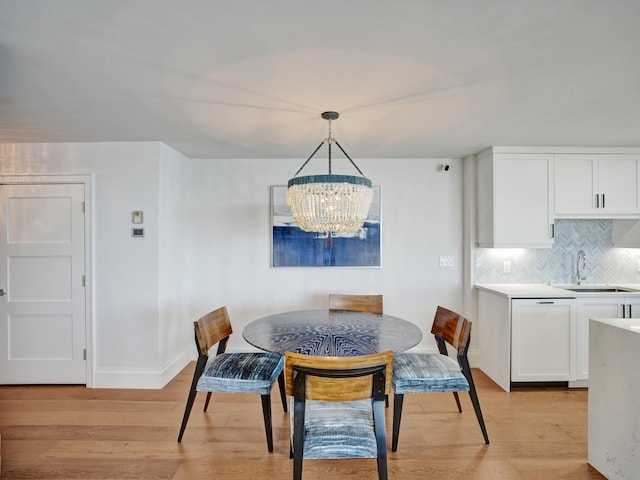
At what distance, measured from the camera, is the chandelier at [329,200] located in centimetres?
204

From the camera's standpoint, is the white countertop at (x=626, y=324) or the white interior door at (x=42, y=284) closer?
the white countertop at (x=626, y=324)

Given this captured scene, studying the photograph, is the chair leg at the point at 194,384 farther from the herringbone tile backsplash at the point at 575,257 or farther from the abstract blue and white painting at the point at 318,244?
the herringbone tile backsplash at the point at 575,257

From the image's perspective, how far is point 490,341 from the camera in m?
3.35

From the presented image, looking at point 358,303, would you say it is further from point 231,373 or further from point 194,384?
point 194,384

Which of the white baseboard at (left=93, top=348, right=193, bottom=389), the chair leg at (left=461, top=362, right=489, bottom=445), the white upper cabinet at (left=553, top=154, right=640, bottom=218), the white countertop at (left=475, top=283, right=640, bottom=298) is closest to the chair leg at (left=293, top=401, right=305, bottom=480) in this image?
the chair leg at (left=461, top=362, right=489, bottom=445)

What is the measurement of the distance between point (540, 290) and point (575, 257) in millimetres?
779

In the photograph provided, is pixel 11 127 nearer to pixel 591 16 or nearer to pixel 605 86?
pixel 591 16

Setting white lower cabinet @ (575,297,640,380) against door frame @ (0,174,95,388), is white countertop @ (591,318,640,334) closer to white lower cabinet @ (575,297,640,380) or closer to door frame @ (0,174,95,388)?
white lower cabinet @ (575,297,640,380)

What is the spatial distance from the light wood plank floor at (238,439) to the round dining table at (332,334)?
0.73 m

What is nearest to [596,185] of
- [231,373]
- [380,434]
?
[380,434]

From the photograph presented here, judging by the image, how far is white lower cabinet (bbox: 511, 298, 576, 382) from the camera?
302cm

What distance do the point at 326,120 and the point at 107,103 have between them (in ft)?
4.80

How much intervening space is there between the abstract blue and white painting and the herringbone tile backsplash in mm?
1190

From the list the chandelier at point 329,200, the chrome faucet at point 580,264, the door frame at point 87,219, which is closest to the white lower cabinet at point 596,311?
the chrome faucet at point 580,264
